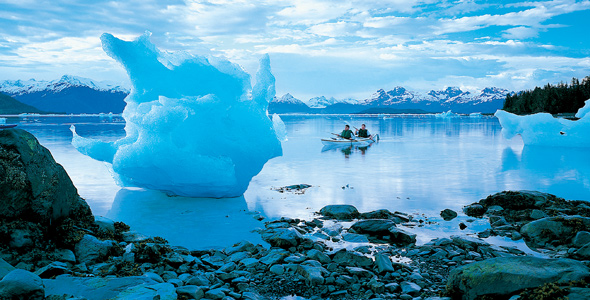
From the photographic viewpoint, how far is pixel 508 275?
484 centimetres

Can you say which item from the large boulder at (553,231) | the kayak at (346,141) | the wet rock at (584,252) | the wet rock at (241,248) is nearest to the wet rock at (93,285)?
the wet rock at (241,248)

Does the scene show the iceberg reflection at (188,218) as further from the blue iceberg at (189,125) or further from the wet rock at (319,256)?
the wet rock at (319,256)

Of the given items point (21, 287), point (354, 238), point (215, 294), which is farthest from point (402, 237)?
point (21, 287)

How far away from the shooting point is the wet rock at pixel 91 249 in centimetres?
634

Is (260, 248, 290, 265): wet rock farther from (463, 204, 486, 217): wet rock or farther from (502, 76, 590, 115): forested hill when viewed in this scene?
(502, 76, 590, 115): forested hill

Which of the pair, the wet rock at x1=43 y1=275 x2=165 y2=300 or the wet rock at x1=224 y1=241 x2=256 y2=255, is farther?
the wet rock at x1=224 y1=241 x2=256 y2=255

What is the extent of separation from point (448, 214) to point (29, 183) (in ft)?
28.2

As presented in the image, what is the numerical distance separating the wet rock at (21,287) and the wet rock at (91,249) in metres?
1.69

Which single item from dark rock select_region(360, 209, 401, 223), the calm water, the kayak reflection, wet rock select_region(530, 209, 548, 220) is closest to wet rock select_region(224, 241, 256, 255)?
the calm water

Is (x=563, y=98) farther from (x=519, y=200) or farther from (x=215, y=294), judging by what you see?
(x=215, y=294)

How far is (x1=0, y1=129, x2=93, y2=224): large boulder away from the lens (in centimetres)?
643

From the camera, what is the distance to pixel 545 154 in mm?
25438

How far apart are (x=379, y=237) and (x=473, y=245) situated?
5.52ft

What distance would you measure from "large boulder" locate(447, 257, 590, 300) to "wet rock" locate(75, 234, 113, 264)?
5.10 meters
